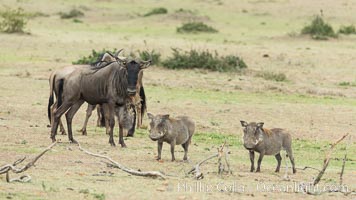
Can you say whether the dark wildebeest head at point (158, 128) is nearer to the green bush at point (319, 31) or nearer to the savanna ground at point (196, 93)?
the savanna ground at point (196, 93)

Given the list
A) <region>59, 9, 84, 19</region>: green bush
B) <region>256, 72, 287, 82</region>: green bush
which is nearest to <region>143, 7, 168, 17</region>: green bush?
<region>59, 9, 84, 19</region>: green bush

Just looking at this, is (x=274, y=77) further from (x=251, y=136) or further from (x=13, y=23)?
(x=251, y=136)

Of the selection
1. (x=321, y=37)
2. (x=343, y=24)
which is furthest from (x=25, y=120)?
(x=343, y=24)

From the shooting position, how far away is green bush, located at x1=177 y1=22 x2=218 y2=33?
34.3 m

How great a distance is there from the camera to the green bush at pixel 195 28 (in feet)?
113

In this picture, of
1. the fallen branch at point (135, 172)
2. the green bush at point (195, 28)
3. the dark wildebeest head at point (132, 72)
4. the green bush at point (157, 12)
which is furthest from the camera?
the green bush at point (157, 12)

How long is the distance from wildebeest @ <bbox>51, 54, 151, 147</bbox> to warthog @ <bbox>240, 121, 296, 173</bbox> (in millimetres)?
2559

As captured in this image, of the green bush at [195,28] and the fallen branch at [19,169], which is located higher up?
the fallen branch at [19,169]

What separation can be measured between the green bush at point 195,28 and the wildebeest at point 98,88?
19.7 m

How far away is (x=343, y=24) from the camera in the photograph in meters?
37.2

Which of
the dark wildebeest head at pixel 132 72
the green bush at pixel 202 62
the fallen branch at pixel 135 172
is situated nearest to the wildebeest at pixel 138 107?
the dark wildebeest head at pixel 132 72

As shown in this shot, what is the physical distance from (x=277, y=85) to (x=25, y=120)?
7851 millimetres

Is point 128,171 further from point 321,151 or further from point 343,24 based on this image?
point 343,24

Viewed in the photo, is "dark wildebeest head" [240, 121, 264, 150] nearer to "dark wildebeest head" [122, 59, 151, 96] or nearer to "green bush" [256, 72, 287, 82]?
"dark wildebeest head" [122, 59, 151, 96]
